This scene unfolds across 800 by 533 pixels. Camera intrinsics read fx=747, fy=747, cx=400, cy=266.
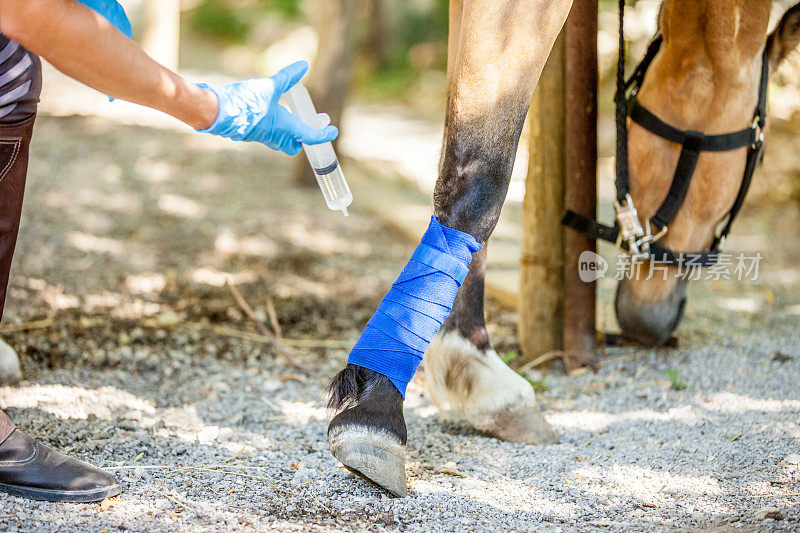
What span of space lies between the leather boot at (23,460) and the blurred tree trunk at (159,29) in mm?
4795

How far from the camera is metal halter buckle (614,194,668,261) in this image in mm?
2055

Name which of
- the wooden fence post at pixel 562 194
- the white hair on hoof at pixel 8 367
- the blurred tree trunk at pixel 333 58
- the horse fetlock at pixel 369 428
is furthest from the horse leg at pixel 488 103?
the blurred tree trunk at pixel 333 58

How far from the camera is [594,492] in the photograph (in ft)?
5.19

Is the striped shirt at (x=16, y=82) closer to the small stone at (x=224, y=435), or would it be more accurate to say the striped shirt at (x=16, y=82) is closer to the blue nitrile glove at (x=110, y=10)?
the blue nitrile glove at (x=110, y=10)

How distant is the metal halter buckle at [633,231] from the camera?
2.05 metres

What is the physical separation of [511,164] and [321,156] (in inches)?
18.5

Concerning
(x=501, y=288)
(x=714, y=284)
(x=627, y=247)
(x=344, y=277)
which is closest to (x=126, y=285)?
(x=344, y=277)

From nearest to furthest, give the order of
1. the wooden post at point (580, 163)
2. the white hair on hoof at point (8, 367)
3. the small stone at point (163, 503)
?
the small stone at point (163, 503), the white hair on hoof at point (8, 367), the wooden post at point (580, 163)

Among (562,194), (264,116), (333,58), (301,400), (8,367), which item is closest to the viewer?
(264,116)

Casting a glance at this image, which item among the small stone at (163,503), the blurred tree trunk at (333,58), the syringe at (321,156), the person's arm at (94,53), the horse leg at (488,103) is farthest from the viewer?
the blurred tree trunk at (333,58)

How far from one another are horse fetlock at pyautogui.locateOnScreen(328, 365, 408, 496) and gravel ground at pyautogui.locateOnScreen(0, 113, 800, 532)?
65 mm

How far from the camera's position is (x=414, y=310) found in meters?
1.53

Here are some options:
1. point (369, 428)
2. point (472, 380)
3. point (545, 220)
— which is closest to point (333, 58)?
point (545, 220)

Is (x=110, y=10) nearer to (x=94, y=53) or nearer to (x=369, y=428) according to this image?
(x=94, y=53)
